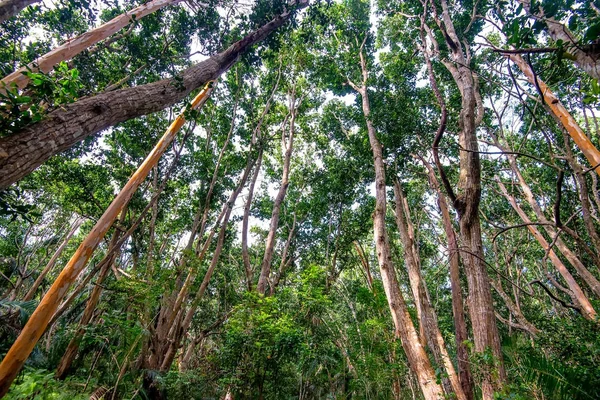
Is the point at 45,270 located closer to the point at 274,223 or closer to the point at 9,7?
the point at 274,223

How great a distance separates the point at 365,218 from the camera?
12.3m

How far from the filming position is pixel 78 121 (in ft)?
8.57

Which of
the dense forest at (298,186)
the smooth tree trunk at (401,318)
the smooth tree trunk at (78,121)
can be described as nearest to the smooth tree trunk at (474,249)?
the dense forest at (298,186)

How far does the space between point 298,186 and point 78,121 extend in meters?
11.7

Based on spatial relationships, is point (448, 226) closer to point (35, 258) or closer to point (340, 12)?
point (340, 12)

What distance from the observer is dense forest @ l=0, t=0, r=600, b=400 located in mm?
3093

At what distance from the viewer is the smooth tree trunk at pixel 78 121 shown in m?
2.12

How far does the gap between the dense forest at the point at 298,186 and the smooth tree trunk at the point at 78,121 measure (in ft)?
0.07

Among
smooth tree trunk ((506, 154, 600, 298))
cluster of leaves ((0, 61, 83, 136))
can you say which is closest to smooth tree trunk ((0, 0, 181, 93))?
cluster of leaves ((0, 61, 83, 136))

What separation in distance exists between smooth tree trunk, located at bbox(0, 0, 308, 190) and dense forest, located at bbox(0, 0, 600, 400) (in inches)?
0.8

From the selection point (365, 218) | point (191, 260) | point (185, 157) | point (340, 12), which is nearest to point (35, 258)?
point (185, 157)

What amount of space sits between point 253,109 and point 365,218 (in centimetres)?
651

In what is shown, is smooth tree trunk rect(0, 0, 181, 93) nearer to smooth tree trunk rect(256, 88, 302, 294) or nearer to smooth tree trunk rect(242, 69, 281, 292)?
smooth tree trunk rect(242, 69, 281, 292)

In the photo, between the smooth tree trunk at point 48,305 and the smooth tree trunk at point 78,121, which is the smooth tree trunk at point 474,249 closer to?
the smooth tree trunk at point 78,121
